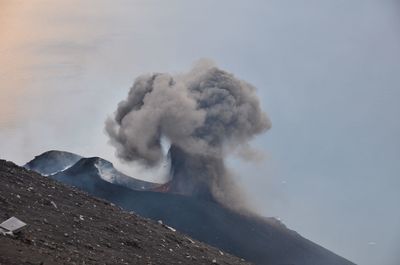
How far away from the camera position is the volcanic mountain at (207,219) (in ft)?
178

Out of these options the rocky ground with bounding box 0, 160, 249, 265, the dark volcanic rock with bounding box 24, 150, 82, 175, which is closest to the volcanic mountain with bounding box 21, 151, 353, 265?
the dark volcanic rock with bounding box 24, 150, 82, 175

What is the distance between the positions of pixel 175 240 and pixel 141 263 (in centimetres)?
619

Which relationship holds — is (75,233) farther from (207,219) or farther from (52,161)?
(52,161)

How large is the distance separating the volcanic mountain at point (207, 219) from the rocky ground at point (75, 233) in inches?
950

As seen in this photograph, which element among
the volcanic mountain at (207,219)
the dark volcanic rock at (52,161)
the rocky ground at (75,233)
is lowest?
the rocky ground at (75,233)

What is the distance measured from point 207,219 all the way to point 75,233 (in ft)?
116

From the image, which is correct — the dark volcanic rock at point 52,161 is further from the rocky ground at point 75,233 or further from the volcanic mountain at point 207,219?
the rocky ground at point 75,233

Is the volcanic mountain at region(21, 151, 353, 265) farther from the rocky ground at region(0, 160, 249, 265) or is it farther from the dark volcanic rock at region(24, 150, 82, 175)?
the rocky ground at region(0, 160, 249, 265)

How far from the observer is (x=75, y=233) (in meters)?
22.2

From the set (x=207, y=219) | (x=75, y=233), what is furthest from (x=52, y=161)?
(x=75, y=233)

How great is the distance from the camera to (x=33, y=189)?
87.0ft

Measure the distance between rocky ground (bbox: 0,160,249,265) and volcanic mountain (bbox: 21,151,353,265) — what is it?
2412 centimetres

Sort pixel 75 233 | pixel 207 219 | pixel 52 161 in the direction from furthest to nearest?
1. pixel 52 161
2. pixel 207 219
3. pixel 75 233

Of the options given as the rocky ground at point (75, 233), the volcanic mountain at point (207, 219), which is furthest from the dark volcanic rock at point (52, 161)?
the rocky ground at point (75, 233)
